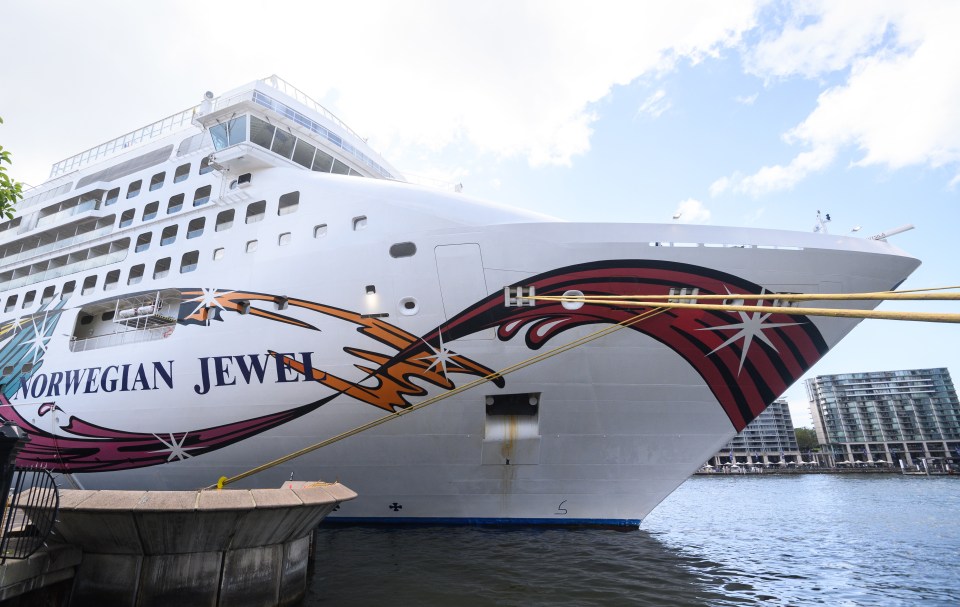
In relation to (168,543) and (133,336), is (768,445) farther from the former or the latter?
(168,543)

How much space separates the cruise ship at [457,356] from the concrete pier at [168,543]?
3.74 m

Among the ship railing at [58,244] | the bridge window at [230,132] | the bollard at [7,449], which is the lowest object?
the bollard at [7,449]

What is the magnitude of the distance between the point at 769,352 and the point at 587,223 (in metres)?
4.22

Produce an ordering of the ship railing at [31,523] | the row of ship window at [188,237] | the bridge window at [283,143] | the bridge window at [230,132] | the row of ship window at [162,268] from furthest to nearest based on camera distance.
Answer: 1. the bridge window at [283,143]
2. the bridge window at [230,132]
3. the row of ship window at [188,237]
4. the row of ship window at [162,268]
5. the ship railing at [31,523]

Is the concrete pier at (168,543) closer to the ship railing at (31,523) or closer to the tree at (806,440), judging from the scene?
the ship railing at (31,523)

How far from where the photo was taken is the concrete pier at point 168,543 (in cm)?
535

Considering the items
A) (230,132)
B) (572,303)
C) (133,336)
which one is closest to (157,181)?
(230,132)

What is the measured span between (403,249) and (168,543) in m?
6.08

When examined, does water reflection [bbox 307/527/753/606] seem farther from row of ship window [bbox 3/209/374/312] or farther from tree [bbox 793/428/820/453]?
tree [bbox 793/428/820/453]

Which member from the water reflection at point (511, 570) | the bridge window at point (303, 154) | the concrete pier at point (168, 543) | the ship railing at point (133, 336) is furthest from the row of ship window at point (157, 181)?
the water reflection at point (511, 570)

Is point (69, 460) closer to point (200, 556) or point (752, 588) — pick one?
point (200, 556)

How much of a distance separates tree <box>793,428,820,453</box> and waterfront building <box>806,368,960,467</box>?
4417mm

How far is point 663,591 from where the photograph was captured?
7105mm

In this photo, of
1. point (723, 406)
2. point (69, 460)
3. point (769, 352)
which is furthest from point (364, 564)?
point (69, 460)
